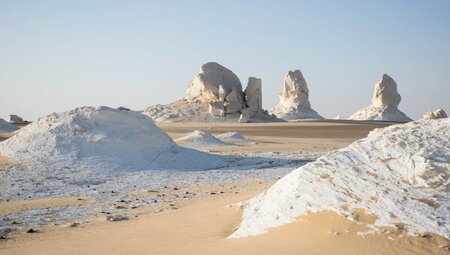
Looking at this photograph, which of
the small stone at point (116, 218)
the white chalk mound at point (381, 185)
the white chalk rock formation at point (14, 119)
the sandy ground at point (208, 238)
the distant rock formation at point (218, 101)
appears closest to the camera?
the sandy ground at point (208, 238)

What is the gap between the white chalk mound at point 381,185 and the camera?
4.67 metres

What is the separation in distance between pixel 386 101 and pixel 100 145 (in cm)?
4645

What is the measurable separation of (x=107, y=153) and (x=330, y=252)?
11756 mm

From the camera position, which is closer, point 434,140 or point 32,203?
point 434,140

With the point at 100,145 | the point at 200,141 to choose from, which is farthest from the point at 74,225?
the point at 200,141

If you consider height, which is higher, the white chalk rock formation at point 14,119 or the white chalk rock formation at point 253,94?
the white chalk rock formation at point 253,94

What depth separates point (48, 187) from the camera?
463 inches

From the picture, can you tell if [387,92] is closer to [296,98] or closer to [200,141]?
[296,98]

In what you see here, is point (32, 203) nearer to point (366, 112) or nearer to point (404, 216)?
point (404, 216)

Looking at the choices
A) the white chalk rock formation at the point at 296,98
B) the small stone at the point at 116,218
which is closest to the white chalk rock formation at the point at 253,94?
the white chalk rock formation at the point at 296,98

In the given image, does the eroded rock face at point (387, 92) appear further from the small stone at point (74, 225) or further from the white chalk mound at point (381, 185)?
the small stone at point (74, 225)

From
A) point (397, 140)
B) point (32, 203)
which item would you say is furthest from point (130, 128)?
point (397, 140)

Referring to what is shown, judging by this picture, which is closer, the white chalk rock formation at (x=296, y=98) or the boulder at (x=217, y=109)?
the boulder at (x=217, y=109)

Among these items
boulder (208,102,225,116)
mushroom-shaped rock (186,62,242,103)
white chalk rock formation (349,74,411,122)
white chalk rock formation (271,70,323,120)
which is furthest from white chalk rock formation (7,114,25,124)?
white chalk rock formation (349,74,411,122)
